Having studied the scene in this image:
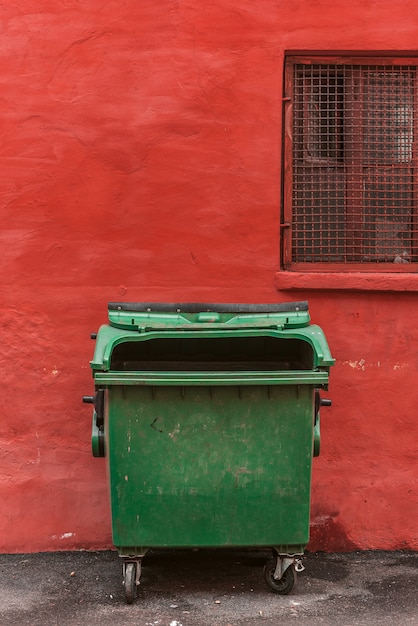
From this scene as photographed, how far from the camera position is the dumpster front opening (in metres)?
5.41

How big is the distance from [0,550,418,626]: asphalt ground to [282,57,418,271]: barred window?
1.93 metres

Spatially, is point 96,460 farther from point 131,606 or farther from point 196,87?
point 196,87

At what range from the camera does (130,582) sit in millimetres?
4762

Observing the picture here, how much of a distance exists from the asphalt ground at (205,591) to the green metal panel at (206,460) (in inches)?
15.5

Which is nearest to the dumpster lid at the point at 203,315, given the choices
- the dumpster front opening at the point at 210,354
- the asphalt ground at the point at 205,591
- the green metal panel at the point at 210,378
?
the dumpster front opening at the point at 210,354

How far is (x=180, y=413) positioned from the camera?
15.3 feet

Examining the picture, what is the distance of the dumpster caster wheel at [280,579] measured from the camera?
491 cm

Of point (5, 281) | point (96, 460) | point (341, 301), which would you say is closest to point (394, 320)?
point (341, 301)

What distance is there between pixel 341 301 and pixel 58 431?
2.01 m

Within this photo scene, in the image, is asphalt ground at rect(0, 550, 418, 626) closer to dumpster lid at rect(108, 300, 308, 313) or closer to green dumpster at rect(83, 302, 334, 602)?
green dumpster at rect(83, 302, 334, 602)

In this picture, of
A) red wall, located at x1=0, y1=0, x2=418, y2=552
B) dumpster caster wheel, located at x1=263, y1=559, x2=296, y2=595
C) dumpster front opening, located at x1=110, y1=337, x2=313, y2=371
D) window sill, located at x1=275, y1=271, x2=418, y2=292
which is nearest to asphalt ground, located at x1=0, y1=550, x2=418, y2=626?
dumpster caster wheel, located at x1=263, y1=559, x2=296, y2=595

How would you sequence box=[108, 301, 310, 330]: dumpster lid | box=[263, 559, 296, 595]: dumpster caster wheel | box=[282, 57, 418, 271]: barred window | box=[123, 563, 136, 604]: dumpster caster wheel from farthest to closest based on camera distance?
box=[282, 57, 418, 271]: barred window < box=[108, 301, 310, 330]: dumpster lid < box=[263, 559, 296, 595]: dumpster caster wheel < box=[123, 563, 136, 604]: dumpster caster wheel

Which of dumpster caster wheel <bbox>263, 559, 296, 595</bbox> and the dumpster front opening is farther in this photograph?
the dumpster front opening

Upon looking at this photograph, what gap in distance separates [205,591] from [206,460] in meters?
0.85
